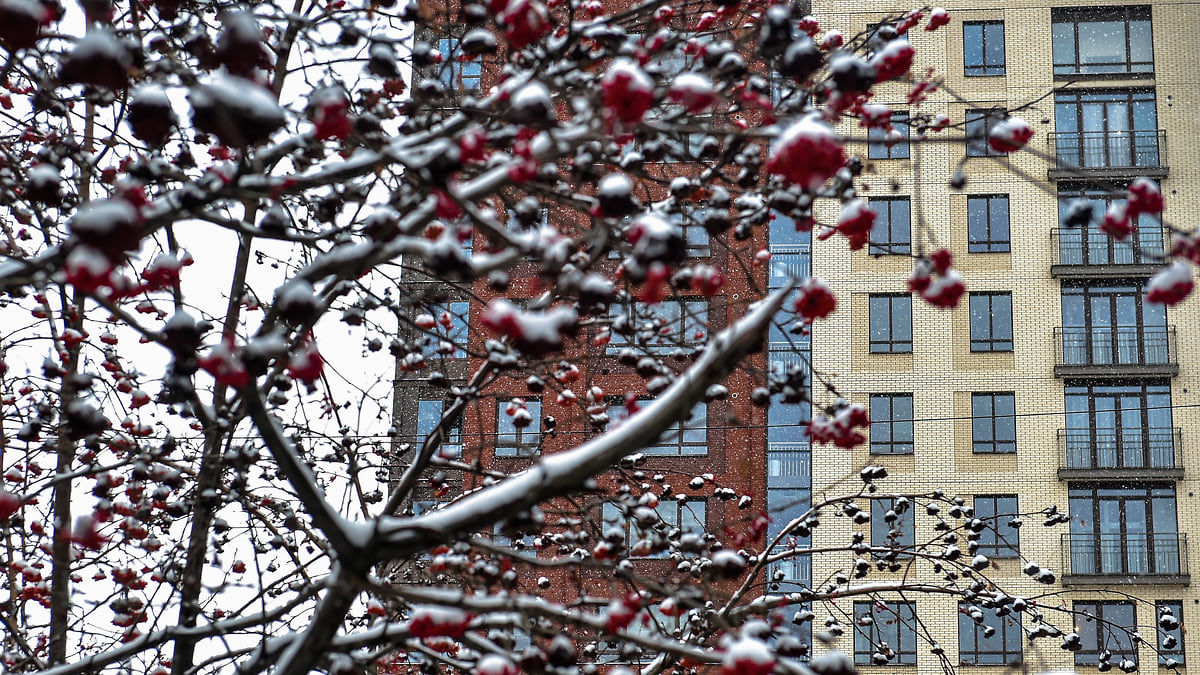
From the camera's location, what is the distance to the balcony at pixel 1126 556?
26734 millimetres

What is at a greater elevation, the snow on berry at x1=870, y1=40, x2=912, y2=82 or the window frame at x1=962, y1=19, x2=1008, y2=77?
the window frame at x1=962, y1=19, x2=1008, y2=77

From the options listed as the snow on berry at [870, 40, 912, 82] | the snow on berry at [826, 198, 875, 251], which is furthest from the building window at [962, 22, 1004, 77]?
the snow on berry at [826, 198, 875, 251]

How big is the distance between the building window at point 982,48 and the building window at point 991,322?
572 cm

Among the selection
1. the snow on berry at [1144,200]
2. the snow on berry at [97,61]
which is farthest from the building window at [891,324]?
the snow on berry at [97,61]

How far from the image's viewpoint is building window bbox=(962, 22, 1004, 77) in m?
30.3

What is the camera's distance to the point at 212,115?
408 cm

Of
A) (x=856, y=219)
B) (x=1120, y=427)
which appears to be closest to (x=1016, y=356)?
(x=1120, y=427)

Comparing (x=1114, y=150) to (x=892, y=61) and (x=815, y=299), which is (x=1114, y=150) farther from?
(x=815, y=299)

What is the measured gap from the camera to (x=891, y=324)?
95.3 ft

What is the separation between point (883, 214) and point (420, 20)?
2526 centimetres

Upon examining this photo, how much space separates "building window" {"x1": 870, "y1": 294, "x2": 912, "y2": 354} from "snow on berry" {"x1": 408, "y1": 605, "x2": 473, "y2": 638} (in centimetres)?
2498

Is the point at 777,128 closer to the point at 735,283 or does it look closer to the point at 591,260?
the point at 591,260

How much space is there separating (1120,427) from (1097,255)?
4.14m

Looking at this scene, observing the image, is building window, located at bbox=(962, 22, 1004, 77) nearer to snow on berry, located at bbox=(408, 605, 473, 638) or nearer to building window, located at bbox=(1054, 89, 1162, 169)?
building window, located at bbox=(1054, 89, 1162, 169)
